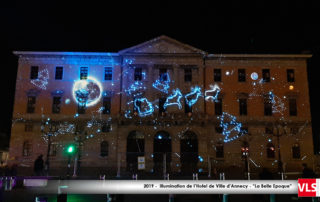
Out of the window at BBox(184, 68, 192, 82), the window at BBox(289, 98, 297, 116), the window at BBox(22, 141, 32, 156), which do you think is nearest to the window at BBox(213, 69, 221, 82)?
the window at BBox(184, 68, 192, 82)

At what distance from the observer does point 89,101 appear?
3584 centimetres

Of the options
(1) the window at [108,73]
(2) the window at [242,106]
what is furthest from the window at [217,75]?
(1) the window at [108,73]

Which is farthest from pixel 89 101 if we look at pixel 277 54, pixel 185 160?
pixel 277 54

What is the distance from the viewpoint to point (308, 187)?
8.40 metres

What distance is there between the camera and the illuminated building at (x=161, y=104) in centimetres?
3459

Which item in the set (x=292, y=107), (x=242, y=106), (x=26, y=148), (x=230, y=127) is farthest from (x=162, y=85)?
(x=26, y=148)

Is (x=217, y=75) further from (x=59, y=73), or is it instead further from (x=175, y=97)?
(x=59, y=73)

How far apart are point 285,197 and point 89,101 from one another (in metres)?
25.5

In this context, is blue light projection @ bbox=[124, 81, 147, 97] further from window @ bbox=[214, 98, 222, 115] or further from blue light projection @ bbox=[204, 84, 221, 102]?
window @ bbox=[214, 98, 222, 115]

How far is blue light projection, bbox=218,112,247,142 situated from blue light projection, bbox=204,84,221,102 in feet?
7.21

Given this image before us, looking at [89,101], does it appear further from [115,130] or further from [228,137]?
[228,137]

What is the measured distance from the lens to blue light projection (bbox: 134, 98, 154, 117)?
3512 centimetres

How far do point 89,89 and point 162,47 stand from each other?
10.2m

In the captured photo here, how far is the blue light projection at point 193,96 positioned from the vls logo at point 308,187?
27.0 meters
